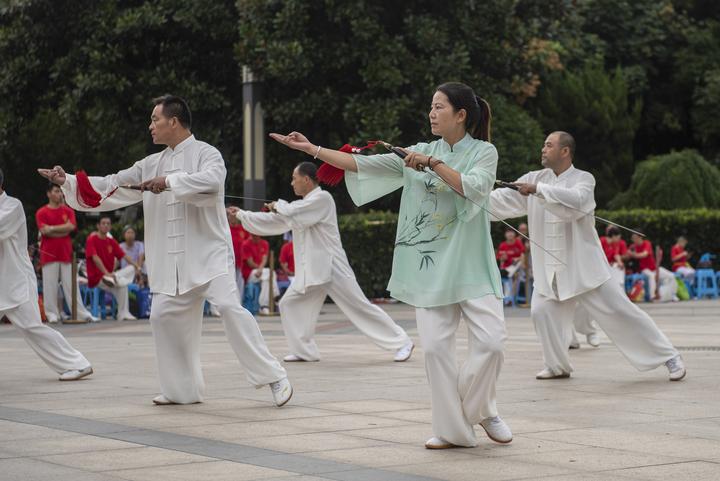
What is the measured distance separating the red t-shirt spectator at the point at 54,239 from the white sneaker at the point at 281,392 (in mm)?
10887

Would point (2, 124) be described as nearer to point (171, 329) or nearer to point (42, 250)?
point (42, 250)

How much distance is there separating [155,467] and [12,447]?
43.5 inches

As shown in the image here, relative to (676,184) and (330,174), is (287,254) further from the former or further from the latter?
(330,174)

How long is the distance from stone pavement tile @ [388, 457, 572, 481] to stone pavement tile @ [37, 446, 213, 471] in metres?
1.13

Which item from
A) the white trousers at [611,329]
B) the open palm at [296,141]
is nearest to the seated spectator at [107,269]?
the white trousers at [611,329]

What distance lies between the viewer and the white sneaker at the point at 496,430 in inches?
283

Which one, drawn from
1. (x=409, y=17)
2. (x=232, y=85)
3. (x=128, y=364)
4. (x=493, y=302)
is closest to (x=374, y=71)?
(x=409, y=17)

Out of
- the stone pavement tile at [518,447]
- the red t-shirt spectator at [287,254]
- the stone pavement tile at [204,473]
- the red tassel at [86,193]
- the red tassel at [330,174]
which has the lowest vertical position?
the stone pavement tile at [518,447]

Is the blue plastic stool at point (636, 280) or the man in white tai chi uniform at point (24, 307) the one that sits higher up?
the man in white tai chi uniform at point (24, 307)

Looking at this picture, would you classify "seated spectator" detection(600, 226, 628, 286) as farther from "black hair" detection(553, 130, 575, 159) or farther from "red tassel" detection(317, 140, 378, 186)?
"red tassel" detection(317, 140, 378, 186)

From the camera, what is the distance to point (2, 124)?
2711 centimetres

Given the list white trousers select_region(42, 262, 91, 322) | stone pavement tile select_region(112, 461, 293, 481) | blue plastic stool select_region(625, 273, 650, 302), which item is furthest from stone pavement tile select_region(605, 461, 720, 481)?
blue plastic stool select_region(625, 273, 650, 302)

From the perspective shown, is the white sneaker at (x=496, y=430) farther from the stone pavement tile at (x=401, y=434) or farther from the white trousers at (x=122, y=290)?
the white trousers at (x=122, y=290)

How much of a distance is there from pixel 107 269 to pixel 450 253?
13.6 m
